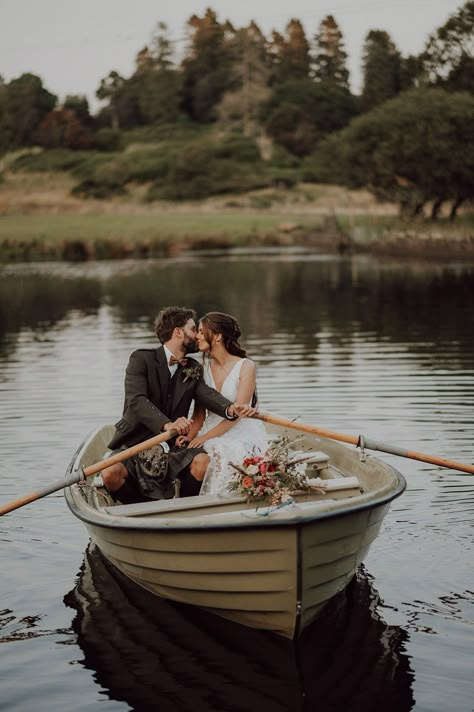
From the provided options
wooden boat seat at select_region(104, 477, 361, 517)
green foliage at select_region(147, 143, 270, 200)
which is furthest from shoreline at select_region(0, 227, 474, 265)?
wooden boat seat at select_region(104, 477, 361, 517)

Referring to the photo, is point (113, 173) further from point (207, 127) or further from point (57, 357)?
point (57, 357)

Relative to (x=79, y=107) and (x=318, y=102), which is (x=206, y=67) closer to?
(x=79, y=107)

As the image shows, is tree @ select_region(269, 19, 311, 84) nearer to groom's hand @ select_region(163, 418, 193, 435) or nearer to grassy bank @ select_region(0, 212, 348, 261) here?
grassy bank @ select_region(0, 212, 348, 261)

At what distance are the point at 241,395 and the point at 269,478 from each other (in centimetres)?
134

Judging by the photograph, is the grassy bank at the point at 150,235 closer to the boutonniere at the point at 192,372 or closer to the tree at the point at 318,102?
the tree at the point at 318,102

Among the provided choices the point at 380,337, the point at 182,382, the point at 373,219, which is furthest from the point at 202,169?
the point at 182,382

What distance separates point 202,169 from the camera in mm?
107688

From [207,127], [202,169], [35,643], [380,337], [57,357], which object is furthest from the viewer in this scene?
[207,127]

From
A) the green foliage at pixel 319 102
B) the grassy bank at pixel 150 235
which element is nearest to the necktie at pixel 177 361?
the grassy bank at pixel 150 235

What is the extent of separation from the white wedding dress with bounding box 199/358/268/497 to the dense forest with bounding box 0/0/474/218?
186 ft

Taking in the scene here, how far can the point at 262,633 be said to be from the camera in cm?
764

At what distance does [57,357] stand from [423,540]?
580 inches

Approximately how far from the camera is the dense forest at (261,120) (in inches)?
2625

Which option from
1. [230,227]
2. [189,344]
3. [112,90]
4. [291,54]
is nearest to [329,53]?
[291,54]
